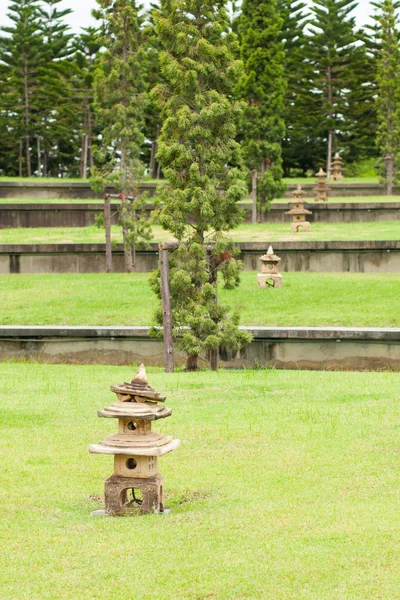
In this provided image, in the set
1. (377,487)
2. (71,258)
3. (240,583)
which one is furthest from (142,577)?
(71,258)

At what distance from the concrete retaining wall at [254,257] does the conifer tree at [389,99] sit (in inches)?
673

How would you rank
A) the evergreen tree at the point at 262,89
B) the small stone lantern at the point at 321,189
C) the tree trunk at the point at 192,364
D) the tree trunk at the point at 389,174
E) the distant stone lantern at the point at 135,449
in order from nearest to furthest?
the distant stone lantern at the point at 135,449, the tree trunk at the point at 192,364, the evergreen tree at the point at 262,89, the small stone lantern at the point at 321,189, the tree trunk at the point at 389,174

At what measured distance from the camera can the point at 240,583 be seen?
6098mm

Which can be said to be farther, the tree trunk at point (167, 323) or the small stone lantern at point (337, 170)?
the small stone lantern at point (337, 170)

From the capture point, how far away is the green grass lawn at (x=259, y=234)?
28.5 metres

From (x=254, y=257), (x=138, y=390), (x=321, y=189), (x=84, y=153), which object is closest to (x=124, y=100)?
(x=254, y=257)

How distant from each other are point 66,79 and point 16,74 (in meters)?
2.66

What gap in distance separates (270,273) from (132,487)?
14.9 m

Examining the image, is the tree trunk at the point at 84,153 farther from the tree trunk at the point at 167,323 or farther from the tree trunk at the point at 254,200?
the tree trunk at the point at 167,323

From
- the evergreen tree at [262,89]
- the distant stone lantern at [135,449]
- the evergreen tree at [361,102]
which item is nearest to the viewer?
the distant stone lantern at [135,449]

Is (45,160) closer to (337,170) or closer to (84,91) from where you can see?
(84,91)

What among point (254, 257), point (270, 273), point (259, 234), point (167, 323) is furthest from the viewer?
point (259, 234)

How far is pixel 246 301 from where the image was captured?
21.2 metres

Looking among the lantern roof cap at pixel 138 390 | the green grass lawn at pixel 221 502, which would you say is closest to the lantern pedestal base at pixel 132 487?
the green grass lawn at pixel 221 502
